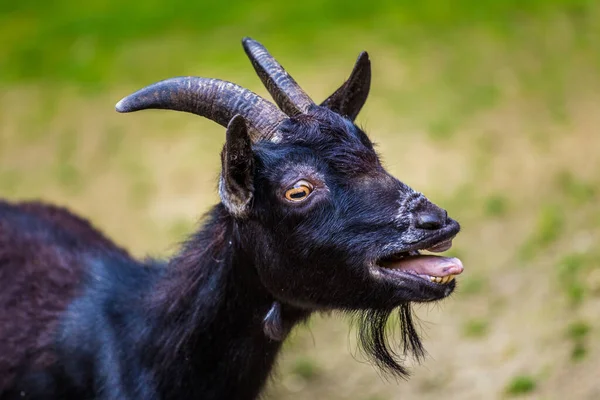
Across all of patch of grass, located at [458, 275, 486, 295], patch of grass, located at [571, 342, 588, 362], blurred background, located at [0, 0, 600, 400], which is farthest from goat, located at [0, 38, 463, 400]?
patch of grass, located at [458, 275, 486, 295]

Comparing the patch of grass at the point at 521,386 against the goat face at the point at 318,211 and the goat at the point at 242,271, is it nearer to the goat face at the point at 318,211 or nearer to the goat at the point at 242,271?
the goat at the point at 242,271

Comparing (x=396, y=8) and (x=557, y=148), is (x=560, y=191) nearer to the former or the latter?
(x=557, y=148)

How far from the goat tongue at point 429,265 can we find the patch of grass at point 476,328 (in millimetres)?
4042

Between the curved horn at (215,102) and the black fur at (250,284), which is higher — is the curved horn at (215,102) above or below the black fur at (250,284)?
above

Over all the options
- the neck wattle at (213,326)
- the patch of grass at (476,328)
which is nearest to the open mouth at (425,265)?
the neck wattle at (213,326)

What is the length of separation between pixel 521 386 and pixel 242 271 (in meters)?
3.30

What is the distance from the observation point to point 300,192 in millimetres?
5008

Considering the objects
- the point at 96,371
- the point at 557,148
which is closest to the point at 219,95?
the point at 96,371

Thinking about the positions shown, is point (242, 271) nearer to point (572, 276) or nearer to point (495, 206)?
point (572, 276)

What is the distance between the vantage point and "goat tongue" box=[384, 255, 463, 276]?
480 centimetres

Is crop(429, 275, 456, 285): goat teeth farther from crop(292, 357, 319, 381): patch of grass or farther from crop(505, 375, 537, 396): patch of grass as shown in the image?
crop(292, 357, 319, 381): patch of grass

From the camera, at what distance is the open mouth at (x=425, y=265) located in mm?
4793

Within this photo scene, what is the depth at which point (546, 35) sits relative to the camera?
13711 mm

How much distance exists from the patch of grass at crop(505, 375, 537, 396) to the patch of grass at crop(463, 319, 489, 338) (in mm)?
1125
